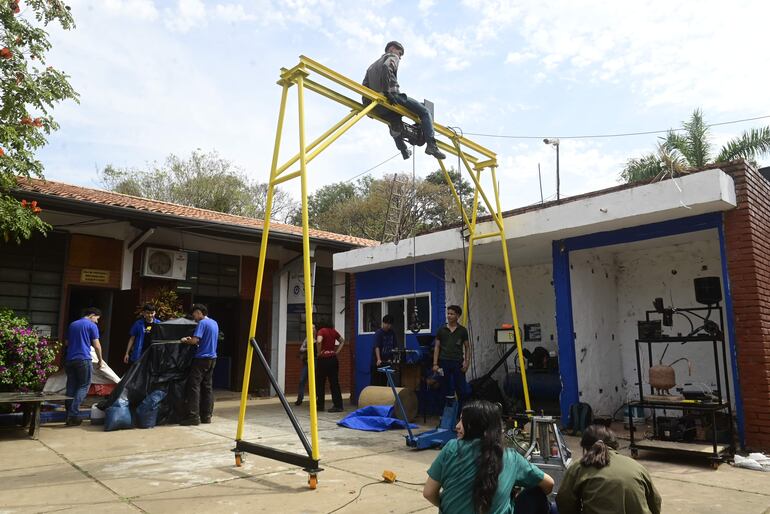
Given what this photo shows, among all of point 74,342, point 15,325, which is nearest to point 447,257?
point 74,342

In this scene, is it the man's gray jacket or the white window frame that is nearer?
the man's gray jacket

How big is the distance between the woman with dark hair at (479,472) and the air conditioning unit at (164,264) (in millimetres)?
10345

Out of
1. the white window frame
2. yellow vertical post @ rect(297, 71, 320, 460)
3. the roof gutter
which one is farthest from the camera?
the white window frame

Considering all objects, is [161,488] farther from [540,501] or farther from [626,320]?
[626,320]

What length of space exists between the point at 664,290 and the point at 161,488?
8290 millimetres

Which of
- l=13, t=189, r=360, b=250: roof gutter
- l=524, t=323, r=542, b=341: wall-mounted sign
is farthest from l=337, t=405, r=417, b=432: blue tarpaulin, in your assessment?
l=13, t=189, r=360, b=250: roof gutter

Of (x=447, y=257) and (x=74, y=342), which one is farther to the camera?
(x=447, y=257)

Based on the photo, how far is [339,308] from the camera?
14.9 meters

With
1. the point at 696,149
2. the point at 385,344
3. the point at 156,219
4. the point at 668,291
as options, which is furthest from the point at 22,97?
the point at 696,149

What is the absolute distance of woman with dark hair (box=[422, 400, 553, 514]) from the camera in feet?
8.27

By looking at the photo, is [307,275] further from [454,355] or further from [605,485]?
[454,355]

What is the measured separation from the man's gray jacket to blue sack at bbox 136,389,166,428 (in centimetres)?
537

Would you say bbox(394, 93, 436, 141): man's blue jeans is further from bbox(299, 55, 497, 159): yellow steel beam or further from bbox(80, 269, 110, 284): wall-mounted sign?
bbox(80, 269, 110, 284): wall-mounted sign

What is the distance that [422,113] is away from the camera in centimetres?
639
